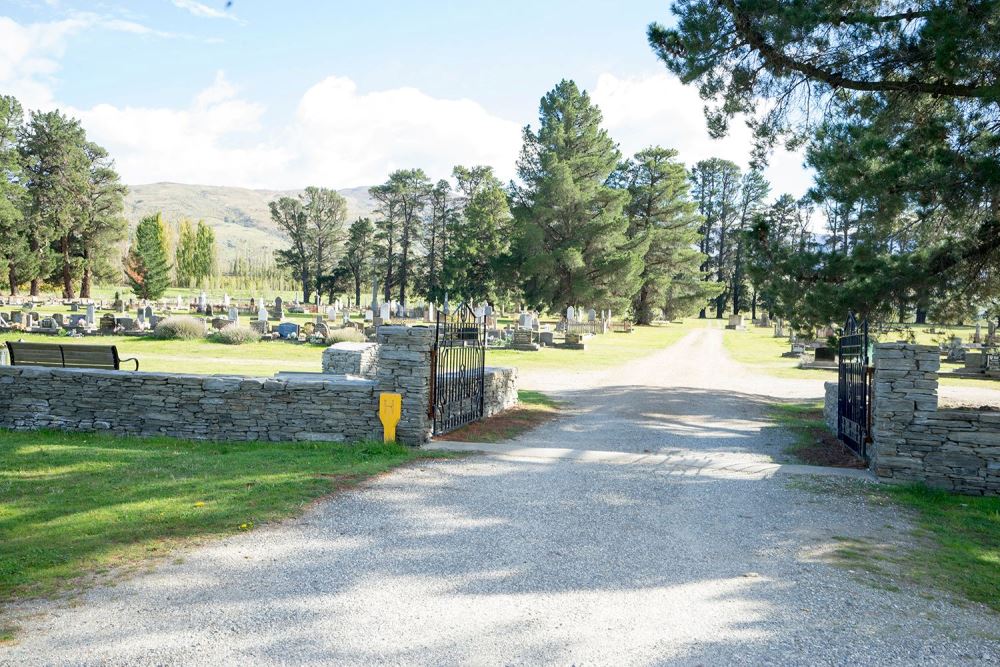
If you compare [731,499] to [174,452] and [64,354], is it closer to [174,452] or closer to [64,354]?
[174,452]

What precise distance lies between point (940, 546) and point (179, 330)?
24249 mm

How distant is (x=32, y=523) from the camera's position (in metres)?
5.12

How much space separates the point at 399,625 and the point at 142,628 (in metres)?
Answer: 1.26

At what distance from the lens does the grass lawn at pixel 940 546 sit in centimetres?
469

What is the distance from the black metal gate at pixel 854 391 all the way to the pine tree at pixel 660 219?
142ft

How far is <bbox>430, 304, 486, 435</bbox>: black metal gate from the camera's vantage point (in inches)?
361

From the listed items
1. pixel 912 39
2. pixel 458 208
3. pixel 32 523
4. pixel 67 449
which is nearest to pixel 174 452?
pixel 67 449

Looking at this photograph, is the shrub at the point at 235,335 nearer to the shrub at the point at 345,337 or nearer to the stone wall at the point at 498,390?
the shrub at the point at 345,337

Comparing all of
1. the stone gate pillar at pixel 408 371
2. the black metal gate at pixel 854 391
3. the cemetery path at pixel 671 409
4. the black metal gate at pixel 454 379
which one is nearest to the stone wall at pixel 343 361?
the cemetery path at pixel 671 409

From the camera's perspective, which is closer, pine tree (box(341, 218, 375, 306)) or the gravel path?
the gravel path

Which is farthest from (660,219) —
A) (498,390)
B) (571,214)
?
(498,390)

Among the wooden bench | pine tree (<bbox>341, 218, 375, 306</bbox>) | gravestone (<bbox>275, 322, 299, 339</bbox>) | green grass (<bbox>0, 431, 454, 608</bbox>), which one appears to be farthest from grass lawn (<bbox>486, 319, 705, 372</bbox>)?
pine tree (<bbox>341, 218, 375, 306</bbox>)

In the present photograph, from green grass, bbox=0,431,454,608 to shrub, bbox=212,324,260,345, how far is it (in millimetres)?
15128

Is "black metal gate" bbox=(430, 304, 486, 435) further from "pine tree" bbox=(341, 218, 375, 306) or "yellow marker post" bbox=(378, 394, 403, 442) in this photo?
"pine tree" bbox=(341, 218, 375, 306)
